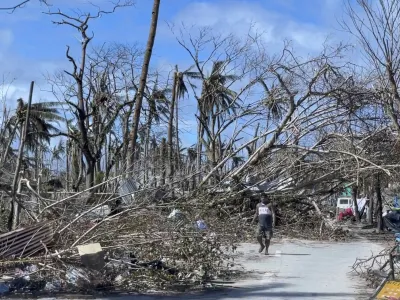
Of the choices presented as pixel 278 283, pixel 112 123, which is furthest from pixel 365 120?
pixel 112 123

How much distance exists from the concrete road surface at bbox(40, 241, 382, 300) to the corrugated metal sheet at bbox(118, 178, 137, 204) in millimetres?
2705

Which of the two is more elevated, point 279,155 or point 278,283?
point 279,155

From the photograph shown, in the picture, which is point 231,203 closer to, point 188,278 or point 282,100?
point 282,100

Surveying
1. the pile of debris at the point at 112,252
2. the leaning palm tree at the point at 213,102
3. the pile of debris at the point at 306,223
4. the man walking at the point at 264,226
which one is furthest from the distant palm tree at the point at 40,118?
the pile of debris at the point at 112,252

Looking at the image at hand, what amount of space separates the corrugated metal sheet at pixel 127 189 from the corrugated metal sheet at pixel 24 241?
2199 millimetres

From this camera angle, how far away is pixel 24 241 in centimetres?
1117

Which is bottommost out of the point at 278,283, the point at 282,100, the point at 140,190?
the point at 278,283

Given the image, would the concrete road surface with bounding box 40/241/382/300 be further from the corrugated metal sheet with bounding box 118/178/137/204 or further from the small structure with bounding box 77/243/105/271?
the corrugated metal sheet with bounding box 118/178/137/204

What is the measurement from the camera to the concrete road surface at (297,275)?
36.4 ft

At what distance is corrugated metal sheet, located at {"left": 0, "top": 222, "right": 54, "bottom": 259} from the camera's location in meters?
11.0

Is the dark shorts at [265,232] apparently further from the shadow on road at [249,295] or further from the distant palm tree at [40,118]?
the distant palm tree at [40,118]

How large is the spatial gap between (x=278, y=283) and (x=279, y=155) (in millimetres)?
9987

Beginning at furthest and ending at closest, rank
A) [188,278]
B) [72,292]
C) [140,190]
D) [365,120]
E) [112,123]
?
[112,123]
[365,120]
[140,190]
[188,278]
[72,292]

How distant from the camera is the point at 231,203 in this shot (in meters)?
20.3
